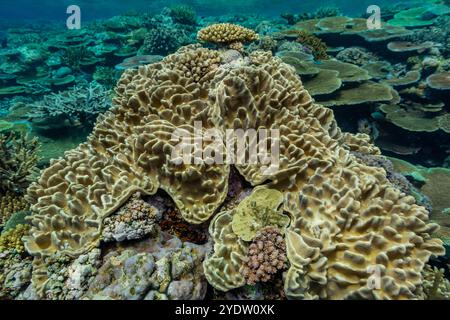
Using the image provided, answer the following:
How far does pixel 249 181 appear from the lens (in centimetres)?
318

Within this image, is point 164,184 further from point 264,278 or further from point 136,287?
point 264,278

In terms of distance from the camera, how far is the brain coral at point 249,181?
254 cm

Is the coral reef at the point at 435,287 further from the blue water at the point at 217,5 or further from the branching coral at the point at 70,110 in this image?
the blue water at the point at 217,5

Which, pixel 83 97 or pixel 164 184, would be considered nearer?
pixel 164 184

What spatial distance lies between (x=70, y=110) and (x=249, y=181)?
223 inches

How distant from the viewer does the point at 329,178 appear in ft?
9.93

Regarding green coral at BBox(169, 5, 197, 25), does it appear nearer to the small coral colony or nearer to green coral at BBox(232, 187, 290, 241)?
the small coral colony

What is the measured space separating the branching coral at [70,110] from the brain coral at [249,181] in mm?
3579

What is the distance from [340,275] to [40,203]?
3.14 metres

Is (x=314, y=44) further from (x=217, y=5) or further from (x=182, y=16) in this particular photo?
(x=217, y=5)

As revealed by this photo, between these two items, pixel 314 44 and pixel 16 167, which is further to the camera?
pixel 314 44

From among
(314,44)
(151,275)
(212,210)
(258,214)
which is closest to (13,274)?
(151,275)

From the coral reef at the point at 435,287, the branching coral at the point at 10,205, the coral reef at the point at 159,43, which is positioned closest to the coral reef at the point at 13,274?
the branching coral at the point at 10,205

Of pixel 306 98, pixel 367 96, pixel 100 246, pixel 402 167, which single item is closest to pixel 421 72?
pixel 367 96
